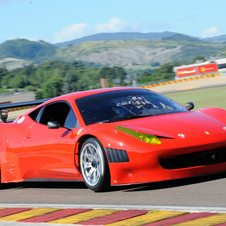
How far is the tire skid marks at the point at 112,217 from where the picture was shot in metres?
2.97

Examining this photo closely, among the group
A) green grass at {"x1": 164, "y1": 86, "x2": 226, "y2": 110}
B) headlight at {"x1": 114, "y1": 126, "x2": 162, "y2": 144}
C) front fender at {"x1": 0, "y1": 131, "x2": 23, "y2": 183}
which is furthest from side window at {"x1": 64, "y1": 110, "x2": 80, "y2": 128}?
green grass at {"x1": 164, "y1": 86, "x2": 226, "y2": 110}

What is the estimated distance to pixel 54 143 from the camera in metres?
5.07

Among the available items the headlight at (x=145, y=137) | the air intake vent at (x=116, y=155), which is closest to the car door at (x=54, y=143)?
the air intake vent at (x=116, y=155)

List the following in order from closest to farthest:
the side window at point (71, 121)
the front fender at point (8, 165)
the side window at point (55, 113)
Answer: the side window at point (71, 121) < the side window at point (55, 113) < the front fender at point (8, 165)

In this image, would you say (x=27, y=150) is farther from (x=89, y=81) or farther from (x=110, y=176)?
(x=89, y=81)

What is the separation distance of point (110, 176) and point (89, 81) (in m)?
152

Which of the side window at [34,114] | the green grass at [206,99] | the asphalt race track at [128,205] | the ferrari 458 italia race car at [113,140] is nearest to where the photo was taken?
the asphalt race track at [128,205]

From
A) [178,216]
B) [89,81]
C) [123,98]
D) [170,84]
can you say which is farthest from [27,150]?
[89,81]

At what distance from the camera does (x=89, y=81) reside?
156m

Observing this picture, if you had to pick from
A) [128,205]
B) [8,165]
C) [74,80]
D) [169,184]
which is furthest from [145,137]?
[74,80]

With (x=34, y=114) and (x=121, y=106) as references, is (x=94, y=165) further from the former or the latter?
(x=34, y=114)

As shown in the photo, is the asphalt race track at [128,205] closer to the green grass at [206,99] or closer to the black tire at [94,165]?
the black tire at [94,165]

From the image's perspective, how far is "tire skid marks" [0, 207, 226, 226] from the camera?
2969 mm

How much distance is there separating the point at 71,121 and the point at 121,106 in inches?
26.3
